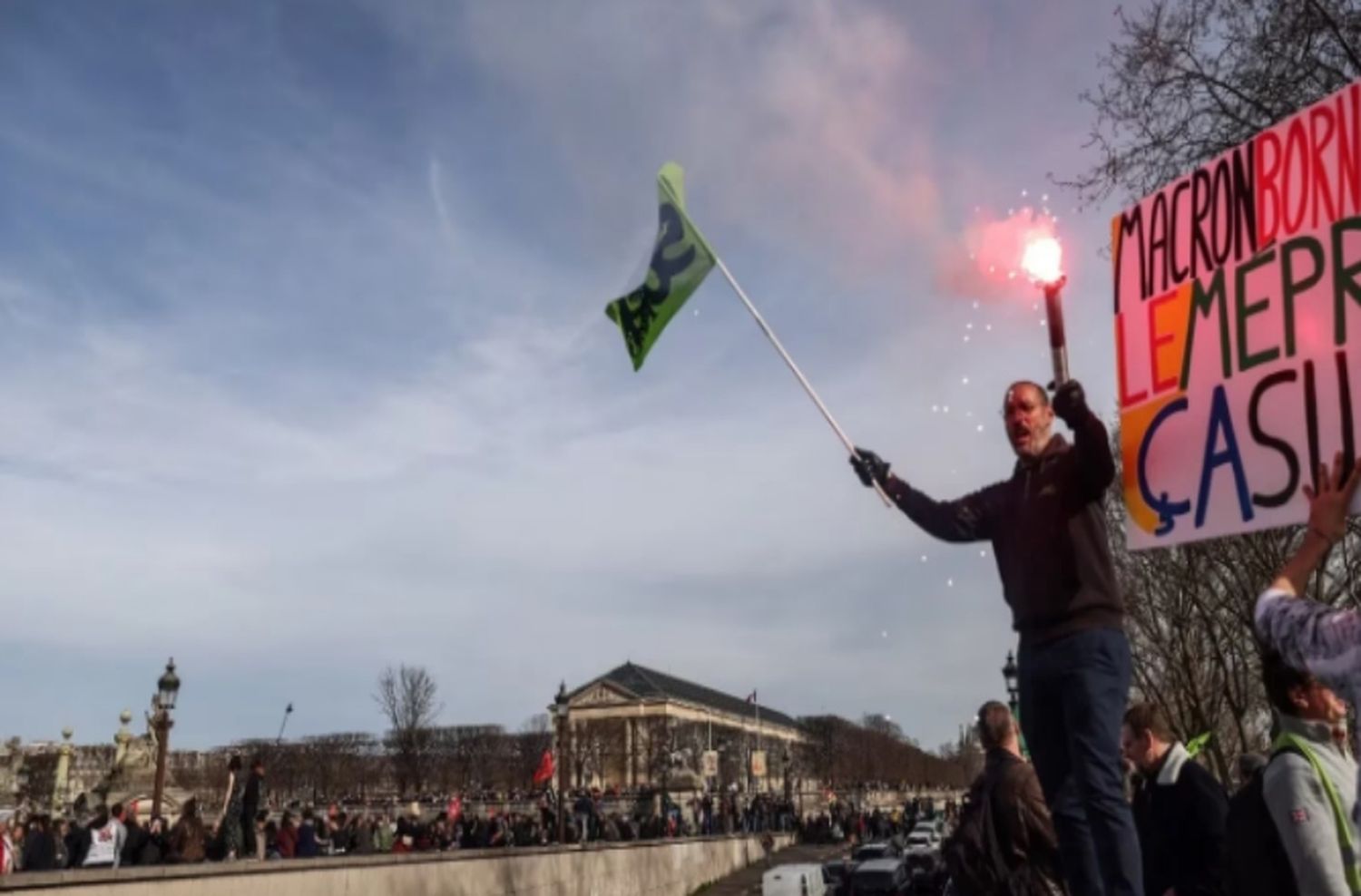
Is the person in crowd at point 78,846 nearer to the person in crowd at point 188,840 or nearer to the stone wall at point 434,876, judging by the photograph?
the person in crowd at point 188,840

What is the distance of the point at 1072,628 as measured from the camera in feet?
13.5

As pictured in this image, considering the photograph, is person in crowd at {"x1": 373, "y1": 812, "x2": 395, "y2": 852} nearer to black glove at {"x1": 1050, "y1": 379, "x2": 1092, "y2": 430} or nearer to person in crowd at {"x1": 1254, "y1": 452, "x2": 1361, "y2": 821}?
black glove at {"x1": 1050, "y1": 379, "x2": 1092, "y2": 430}

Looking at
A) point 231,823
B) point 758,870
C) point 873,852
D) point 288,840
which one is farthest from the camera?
point 758,870

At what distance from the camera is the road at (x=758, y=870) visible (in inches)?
1459

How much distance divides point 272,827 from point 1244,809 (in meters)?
21.3

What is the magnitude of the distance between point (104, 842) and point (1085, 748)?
663 inches

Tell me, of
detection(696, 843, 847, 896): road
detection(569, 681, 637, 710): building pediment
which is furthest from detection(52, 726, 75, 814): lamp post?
detection(569, 681, 637, 710): building pediment

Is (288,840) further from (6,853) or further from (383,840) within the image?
(383,840)

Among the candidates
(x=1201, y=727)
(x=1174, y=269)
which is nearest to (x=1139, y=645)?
(x=1201, y=727)

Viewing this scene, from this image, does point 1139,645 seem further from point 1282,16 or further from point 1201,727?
point 1282,16

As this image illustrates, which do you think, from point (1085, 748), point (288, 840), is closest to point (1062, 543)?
point (1085, 748)

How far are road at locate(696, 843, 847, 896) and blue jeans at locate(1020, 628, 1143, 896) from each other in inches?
1122

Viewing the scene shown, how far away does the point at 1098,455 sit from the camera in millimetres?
4117

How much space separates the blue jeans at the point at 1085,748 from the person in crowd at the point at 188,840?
15.6 meters
